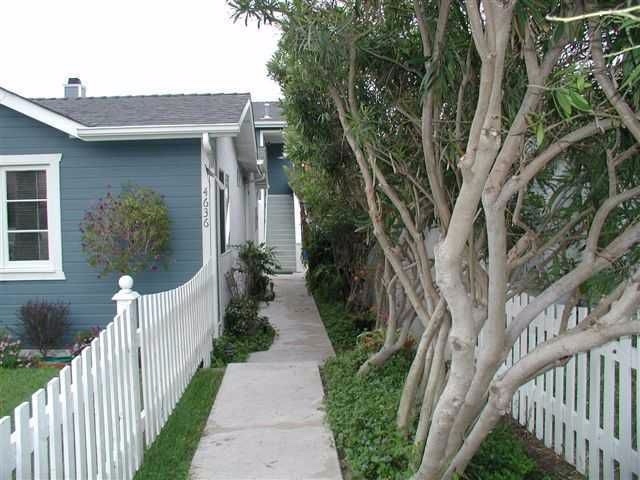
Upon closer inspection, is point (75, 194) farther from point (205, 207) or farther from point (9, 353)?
point (9, 353)

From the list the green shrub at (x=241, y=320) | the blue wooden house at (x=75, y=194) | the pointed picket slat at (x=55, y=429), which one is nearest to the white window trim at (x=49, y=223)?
the blue wooden house at (x=75, y=194)

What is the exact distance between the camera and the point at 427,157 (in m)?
4.09

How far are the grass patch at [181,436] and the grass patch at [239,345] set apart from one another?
134cm

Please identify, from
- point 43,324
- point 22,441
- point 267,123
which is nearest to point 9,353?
point 43,324

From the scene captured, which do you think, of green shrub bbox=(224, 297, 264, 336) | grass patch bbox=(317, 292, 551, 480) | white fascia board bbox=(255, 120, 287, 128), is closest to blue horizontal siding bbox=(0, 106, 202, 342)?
green shrub bbox=(224, 297, 264, 336)

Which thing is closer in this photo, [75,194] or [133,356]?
[133,356]

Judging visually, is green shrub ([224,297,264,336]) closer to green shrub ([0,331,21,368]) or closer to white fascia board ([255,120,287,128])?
green shrub ([0,331,21,368])

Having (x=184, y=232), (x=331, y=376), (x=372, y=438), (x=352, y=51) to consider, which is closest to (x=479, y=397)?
(x=372, y=438)

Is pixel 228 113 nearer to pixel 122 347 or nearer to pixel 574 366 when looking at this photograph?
pixel 122 347

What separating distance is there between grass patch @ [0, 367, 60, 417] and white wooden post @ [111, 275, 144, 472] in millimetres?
2046

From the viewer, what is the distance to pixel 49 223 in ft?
27.6

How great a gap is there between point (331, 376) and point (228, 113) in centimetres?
410

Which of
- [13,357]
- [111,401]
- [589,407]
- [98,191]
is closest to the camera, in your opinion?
[111,401]

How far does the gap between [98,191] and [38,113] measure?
125 centimetres
